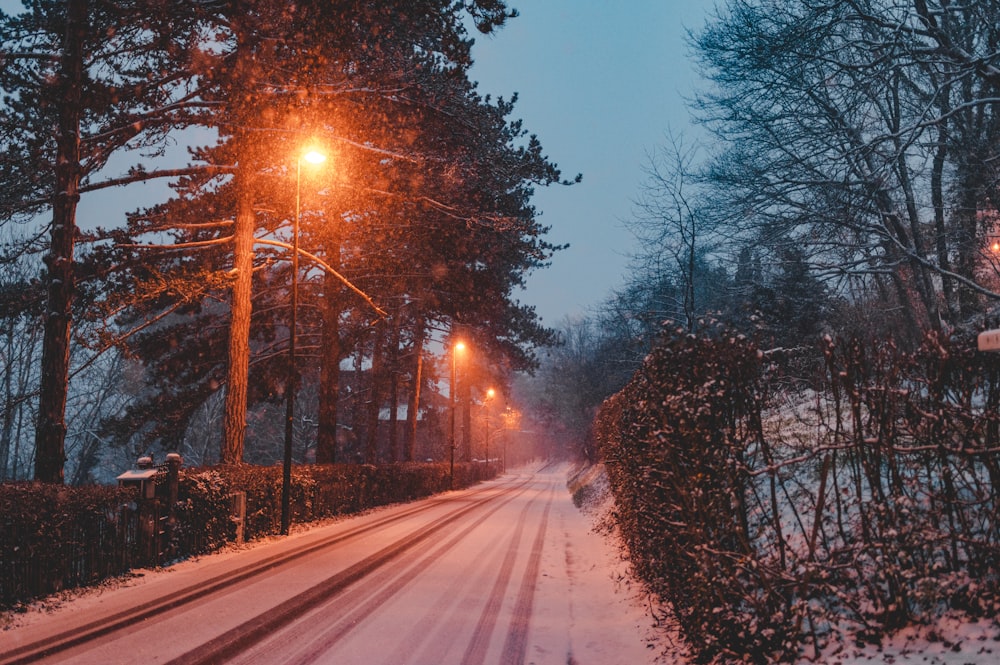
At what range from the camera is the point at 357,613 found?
757cm

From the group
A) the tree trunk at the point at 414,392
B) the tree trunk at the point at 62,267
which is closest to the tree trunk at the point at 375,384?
the tree trunk at the point at 414,392

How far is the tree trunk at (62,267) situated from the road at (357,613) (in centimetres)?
315

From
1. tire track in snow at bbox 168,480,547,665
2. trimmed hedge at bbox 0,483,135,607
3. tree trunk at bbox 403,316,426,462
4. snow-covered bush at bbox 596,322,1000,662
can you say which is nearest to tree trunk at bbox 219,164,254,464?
tire track in snow at bbox 168,480,547,665

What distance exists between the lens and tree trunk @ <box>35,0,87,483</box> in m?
11.6

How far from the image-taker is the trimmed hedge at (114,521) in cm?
800

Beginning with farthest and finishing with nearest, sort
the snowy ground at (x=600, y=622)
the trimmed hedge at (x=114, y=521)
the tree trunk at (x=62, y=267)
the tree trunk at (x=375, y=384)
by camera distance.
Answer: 1. the tree trunk at (x=375, y=384)
2. the tree trunk at (x=62, y=267)
3. the trimmed hedge at (x=114, y=521)
4. the snowy ground at (x=600, y=622)

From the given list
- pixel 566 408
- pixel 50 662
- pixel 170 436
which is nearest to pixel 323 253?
pixel 170 436

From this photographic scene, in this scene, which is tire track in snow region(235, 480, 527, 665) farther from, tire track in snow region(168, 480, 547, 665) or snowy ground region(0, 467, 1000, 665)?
snowy ground region(0, 467, 1000, 665)

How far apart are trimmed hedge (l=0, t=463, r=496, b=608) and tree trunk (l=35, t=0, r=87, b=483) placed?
2151mm

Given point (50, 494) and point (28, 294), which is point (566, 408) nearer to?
point (28, 294)

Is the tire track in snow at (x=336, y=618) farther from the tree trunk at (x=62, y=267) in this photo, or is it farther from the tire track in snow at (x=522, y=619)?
the tree trunk at (x=62, y=267)

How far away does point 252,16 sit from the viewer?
11.8 meters

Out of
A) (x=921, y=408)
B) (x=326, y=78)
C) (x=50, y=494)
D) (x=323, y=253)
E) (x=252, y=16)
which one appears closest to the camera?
(x=921, y=408)

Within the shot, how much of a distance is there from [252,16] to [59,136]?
4103 mm
